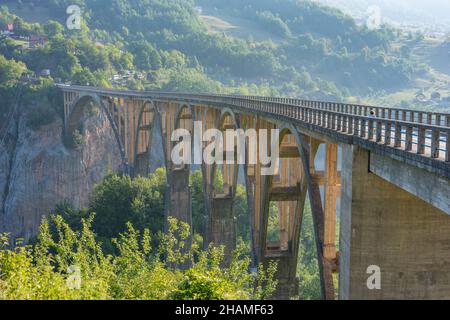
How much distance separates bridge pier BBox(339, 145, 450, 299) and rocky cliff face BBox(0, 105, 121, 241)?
214 feet

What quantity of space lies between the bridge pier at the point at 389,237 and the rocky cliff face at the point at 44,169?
65.1 meters

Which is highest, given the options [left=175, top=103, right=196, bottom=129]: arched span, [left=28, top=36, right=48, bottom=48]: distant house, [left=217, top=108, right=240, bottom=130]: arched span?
[left=28, top=36, right=48, bottom=48]: distant house

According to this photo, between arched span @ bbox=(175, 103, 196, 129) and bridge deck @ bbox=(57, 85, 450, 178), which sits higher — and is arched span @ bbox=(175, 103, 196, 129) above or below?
above

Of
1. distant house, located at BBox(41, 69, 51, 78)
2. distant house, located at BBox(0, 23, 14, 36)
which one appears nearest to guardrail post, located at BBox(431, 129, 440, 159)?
distant house, located at BBox(41, 69, 51, 78)

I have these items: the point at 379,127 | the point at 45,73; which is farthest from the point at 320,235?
the point at 45,73

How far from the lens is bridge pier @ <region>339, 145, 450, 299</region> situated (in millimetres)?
19156

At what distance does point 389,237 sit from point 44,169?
71297 mm

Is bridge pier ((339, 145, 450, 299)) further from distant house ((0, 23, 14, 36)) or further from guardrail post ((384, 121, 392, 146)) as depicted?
distant house ((0, 23, 14, 36))

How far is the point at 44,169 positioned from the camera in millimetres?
84125

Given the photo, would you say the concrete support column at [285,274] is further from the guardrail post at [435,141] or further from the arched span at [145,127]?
the arched span at [145,127]

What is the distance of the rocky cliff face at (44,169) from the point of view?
8056 centimetres
